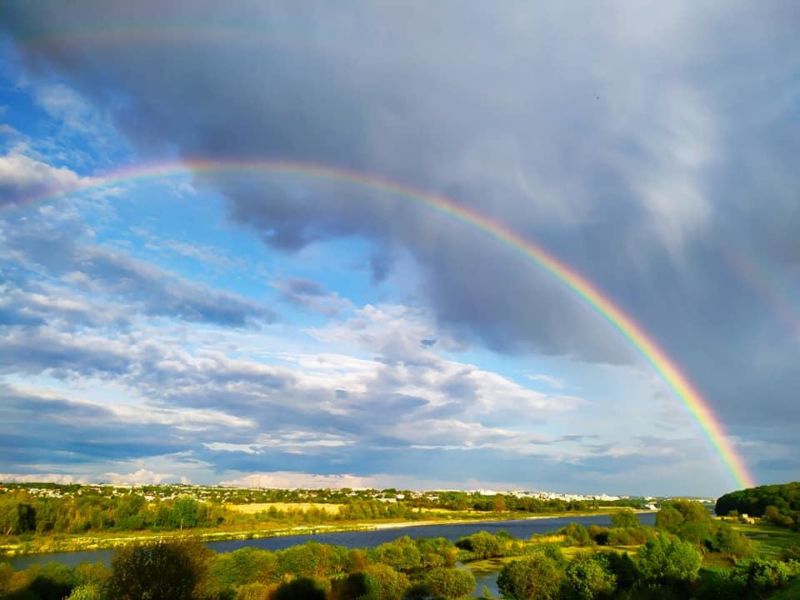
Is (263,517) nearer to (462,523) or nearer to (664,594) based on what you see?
(462,523)

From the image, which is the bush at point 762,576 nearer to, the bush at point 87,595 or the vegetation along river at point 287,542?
the bush at point 87,595

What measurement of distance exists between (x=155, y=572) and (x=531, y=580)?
1230 inches

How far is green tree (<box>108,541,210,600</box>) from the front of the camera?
34031 millimetres

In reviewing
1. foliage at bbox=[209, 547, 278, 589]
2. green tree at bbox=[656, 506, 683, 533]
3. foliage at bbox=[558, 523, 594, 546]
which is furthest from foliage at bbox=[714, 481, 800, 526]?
foliage at bbox=[209, 547, 278, 589]

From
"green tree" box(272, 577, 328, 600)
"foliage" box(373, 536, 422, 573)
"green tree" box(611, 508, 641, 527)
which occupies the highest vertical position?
"green tree" box(611, 508, 641, 527)

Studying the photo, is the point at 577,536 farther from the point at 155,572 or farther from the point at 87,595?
the point at 87,595

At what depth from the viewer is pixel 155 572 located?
34.8 m

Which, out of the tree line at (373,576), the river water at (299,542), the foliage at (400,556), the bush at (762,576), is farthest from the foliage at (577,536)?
the bush at (762,576)

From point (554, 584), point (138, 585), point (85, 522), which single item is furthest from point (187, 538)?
point (85, 522)

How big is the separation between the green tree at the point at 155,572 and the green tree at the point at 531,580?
27.3m

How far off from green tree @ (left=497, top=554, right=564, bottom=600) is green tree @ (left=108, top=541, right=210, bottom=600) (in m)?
27.3

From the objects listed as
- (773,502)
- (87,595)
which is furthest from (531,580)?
(773,502)

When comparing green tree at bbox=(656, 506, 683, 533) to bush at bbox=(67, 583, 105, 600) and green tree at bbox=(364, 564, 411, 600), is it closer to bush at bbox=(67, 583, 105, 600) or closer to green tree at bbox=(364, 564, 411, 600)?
green tree at bbox=(364, 564, 411, 600)

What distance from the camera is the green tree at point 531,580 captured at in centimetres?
5006
